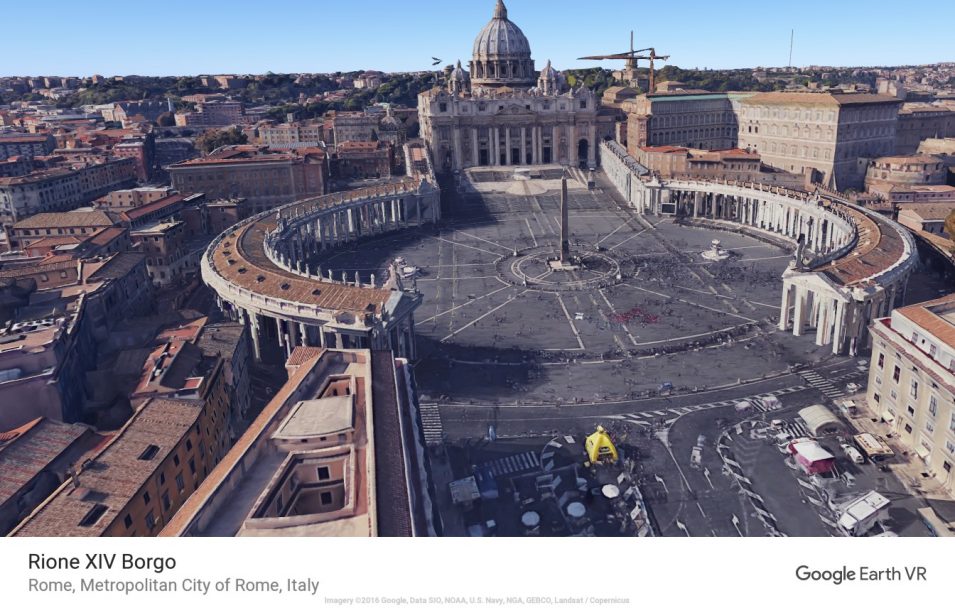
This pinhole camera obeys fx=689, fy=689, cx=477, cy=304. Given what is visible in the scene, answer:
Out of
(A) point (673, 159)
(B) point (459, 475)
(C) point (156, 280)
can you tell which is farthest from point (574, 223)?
(B) point (459, 475)

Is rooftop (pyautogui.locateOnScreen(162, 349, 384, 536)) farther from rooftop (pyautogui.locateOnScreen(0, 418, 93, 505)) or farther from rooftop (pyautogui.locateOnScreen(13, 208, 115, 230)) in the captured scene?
rooftop (pyautogui.locateOnScreen(13, 208, 115, 230))

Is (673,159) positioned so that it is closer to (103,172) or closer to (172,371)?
(172,371)

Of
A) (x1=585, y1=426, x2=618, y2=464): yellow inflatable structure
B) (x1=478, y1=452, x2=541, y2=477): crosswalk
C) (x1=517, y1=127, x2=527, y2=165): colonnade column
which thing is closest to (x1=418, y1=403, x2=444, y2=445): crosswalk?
(x1=478, y1=452, x2=541, y2=477): crosswalk

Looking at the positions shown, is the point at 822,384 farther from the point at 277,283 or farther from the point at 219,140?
the point at 219,140

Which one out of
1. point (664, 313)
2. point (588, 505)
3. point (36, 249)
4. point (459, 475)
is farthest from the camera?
point (36, 249)

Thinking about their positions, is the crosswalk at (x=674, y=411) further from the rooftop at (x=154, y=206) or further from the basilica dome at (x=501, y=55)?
the basilica dome at (x=501, y=55)

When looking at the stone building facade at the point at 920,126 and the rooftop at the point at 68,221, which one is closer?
the rooftop at the point at 68,221

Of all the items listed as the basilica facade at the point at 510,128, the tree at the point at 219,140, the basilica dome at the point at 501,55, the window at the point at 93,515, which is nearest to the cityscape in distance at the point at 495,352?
the window at the point at 93,515
